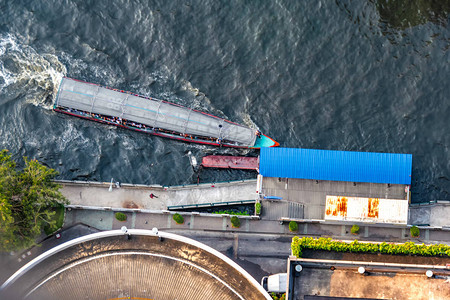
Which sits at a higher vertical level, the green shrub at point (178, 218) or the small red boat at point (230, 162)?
the small red boat at point (230, 162)

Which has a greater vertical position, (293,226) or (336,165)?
(336,165)

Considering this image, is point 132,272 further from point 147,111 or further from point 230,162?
point 147,111

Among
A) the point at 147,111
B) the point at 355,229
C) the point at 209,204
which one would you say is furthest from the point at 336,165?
the point at 147,111

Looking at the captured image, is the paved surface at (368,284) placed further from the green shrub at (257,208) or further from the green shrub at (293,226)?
the green shrub at (257,208)

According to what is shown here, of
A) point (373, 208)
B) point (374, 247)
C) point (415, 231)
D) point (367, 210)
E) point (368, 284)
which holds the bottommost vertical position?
point (368, 284)

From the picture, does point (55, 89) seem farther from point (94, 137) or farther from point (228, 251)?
point (228, 251)

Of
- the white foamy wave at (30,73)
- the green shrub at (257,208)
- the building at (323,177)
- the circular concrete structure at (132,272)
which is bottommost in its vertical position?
the circular concrete structure at (132,272)

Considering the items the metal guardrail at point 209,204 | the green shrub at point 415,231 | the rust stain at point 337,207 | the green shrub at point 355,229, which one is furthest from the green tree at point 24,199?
the green shrub at point 415,231
